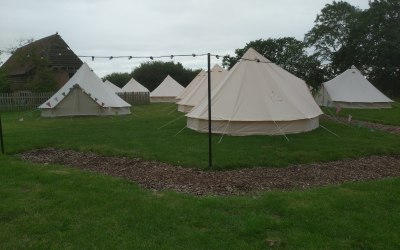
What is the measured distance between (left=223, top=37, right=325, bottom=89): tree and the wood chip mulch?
17.3 m

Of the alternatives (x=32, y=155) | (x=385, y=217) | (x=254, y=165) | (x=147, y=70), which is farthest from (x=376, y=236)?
(x=147, y=70)

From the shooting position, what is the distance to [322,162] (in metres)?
8.94

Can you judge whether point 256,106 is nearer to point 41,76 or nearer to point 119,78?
point 41,76

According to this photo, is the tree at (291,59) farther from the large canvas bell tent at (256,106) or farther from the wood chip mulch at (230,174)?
the wood chip mulch at (230,174)

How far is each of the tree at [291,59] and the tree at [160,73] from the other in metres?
16.4

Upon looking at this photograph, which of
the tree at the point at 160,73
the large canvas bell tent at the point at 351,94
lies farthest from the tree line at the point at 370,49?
the tree at the point at 160,73

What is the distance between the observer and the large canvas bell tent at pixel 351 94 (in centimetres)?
2478

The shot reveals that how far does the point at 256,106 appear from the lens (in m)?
12.2

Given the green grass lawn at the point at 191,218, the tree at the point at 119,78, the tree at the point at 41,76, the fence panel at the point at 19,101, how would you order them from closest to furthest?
1. the green grass lawn at the point at 191,218
2. the fence panel at the point at 19,101
3. the tree at the point at 41,76
4. the tree at the point at 119,78

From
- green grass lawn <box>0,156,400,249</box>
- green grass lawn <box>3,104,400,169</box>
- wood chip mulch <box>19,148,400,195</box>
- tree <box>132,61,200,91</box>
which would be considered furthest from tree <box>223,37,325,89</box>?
green grass lawn <box>0,156,400,249</box>

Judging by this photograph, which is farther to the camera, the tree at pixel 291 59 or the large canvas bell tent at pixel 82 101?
the tree at pixel 291 59

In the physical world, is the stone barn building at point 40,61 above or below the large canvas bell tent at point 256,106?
above

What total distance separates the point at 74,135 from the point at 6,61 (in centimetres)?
3203

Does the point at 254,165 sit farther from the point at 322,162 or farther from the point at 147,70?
the point at 147,70
